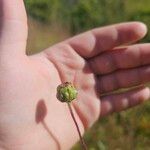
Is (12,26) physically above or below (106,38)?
above

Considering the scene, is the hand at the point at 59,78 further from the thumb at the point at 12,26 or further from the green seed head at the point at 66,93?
the green seed head at the point at 66,93

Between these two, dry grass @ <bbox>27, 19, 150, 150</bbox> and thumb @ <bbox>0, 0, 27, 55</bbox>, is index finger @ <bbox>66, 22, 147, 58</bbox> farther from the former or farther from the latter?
dry grass @ <bbox>27, 19, 150, 150</bbox>

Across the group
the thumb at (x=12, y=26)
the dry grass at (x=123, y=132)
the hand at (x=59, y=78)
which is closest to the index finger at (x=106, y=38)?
the hand at (x=59, y=78)

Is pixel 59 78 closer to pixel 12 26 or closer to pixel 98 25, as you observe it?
pixel 12 26

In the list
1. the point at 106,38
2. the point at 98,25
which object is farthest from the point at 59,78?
the point at 98,25

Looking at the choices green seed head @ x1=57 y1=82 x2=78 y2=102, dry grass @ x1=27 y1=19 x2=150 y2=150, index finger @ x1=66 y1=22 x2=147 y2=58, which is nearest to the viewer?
green seed head @ x1=57 y1=82 x2=78 y2=102

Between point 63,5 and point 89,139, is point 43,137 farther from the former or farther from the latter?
point 63,5

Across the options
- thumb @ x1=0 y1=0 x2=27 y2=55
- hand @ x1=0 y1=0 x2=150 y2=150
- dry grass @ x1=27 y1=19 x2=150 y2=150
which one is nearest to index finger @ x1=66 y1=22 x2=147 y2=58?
hand @ x1=0 y1=0 x2=150 y2=150
